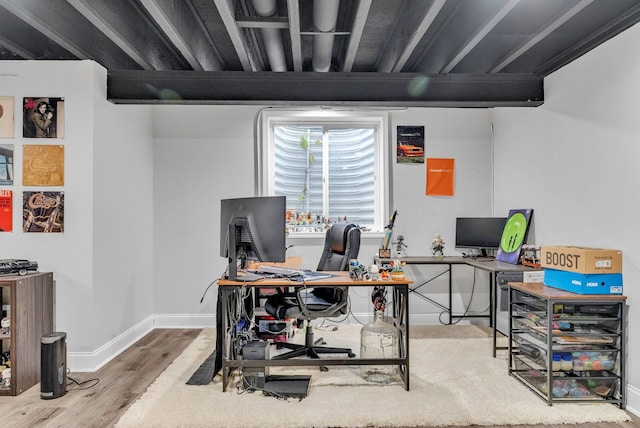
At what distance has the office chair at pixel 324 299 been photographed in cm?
323

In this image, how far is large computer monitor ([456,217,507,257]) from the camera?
445 centimetres

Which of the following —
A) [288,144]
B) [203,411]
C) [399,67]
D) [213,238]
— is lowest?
[203,411]

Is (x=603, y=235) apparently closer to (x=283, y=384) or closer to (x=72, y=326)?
(x=283, y=384)

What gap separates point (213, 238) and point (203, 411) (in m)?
2.37

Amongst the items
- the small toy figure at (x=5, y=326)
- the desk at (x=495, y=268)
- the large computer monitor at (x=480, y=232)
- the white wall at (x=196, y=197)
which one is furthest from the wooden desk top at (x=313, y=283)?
the large computer monitor at (x=480, y=232)

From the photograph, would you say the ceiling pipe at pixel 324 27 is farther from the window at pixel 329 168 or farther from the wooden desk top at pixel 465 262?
the wooden desk top at pixel 465 262

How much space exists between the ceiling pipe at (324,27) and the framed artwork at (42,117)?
2.10 metres

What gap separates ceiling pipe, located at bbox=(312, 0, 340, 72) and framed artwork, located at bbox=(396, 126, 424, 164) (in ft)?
4.51

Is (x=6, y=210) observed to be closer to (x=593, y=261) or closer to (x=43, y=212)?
(x=43, y=212)

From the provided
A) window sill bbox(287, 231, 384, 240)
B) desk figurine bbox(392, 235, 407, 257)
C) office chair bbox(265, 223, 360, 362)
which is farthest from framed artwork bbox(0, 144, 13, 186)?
desk figurine bbox(392, 235, 407, 257)

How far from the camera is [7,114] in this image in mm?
3338

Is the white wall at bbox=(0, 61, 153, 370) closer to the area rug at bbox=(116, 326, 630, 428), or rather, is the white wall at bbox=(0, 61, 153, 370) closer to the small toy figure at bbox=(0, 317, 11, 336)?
the small toy figure at bbox=(0, 317, 11, 336)

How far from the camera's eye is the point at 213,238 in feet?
15.6

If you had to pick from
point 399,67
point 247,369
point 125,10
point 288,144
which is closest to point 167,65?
point 125,10
